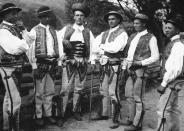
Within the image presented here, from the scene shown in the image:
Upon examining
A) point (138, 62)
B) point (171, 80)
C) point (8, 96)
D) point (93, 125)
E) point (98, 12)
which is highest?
point (98, 12)

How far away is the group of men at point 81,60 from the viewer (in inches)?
190

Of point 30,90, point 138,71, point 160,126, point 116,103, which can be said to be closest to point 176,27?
point 138,71

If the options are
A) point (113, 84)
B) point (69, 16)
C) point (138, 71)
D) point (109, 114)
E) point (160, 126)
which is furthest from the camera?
point (69, 16)

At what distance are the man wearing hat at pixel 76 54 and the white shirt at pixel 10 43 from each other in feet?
5.48

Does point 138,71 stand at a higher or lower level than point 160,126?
higher

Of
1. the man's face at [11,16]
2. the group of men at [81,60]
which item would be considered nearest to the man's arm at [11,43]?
the group of men at [81,60]

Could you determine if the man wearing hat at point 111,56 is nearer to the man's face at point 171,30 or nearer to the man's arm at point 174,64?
the man's face at point 171,30

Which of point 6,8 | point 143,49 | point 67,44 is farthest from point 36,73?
point 143,49

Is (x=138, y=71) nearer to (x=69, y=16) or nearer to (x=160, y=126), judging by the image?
(x=160, y=126)

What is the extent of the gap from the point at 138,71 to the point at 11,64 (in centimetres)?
239

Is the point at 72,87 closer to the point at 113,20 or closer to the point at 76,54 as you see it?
the point at 76,54

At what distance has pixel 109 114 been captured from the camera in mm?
6676

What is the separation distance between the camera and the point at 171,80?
4.62m

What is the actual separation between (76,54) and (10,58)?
182cm
